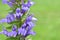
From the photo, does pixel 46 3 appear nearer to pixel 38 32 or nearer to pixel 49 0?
pixel 49 0

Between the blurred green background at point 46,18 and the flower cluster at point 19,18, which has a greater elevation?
the blurred green background at point 46,18

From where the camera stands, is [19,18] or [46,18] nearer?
[19,18]

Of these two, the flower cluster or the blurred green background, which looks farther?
the blurred green background

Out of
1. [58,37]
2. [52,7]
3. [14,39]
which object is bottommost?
[14,39]

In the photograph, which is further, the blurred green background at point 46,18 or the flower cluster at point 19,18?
the blurred green background at point 46,18

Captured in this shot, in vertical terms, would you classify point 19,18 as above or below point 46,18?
below

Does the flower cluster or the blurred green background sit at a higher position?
the blurred green background

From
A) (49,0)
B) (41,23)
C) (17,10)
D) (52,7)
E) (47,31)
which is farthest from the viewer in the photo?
(49,0)

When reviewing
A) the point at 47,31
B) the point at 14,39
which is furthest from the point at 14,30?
the point at 47,31
